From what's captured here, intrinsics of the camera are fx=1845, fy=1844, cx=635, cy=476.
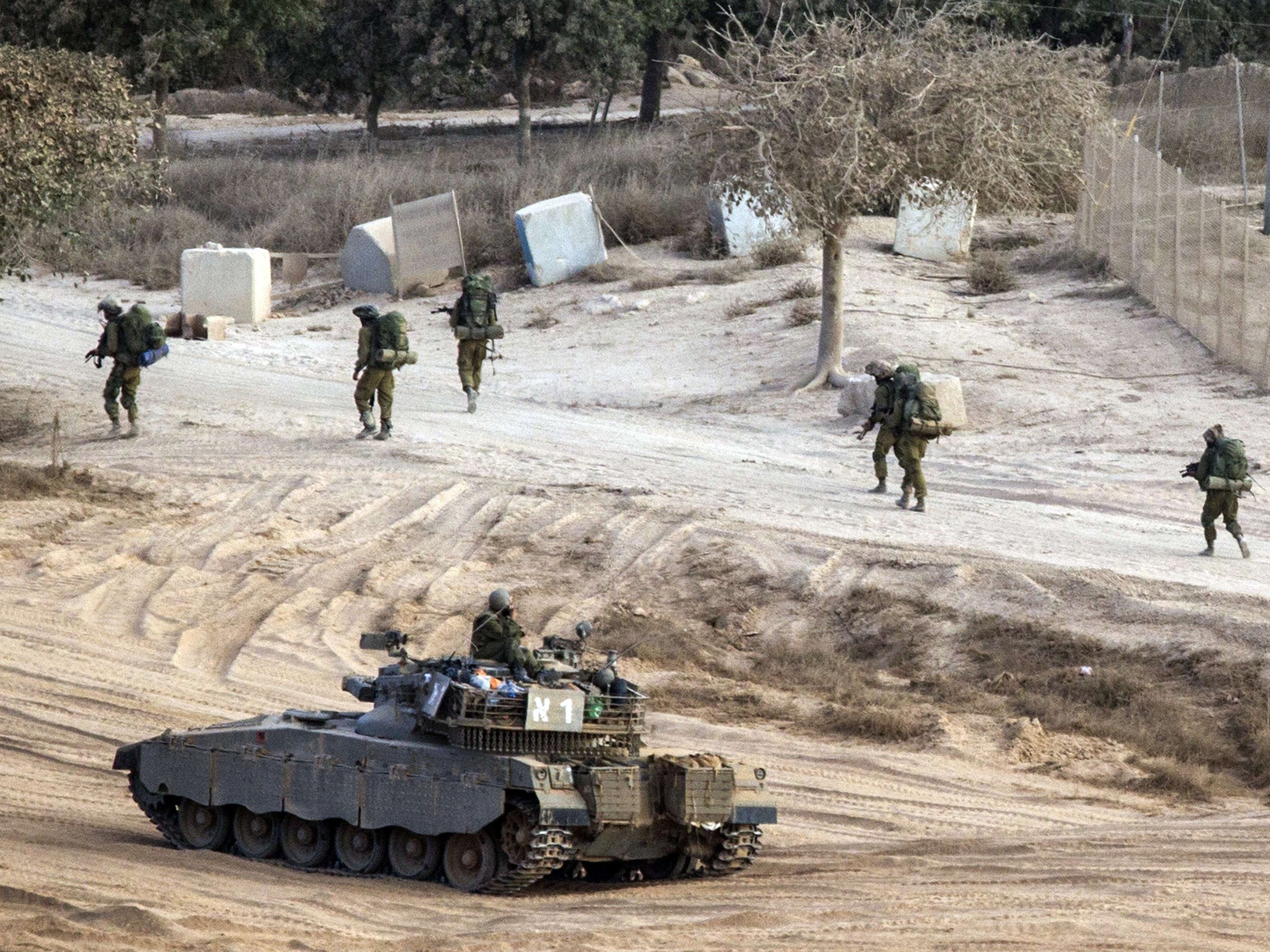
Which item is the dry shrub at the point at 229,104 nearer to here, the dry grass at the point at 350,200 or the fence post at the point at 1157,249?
the dry grass at the point at 350,200

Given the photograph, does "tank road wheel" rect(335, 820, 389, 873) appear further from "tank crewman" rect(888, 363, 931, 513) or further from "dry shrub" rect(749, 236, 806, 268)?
"dry shrub" rect(749, 236, 806, 268)

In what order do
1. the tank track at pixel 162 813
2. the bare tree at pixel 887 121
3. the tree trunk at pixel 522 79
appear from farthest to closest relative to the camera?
Answer: the tree trunk at pixel 522 79 < the bare tree at pixel 887 121 < the tank track at pixel 162 813

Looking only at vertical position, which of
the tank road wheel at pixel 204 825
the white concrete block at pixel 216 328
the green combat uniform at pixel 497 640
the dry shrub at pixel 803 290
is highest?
the dry shrub at pixel 803 290

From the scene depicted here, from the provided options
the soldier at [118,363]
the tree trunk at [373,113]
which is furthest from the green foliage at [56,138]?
the tree trunk at [373,113]

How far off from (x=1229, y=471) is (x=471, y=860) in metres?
9.40

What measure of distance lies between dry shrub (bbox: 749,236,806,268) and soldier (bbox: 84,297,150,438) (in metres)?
12.7

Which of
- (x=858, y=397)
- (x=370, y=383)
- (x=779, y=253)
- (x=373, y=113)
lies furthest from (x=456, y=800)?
(x=373, y=113)

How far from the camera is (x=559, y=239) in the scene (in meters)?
32.9

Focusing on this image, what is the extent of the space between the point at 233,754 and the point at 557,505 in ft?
26.3

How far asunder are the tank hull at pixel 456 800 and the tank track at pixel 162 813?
46mm

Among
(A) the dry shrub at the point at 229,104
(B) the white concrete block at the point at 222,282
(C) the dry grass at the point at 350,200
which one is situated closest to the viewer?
(B) the white concrete block at the point at 222,282

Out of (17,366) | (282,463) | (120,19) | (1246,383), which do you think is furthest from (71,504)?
(120,19)

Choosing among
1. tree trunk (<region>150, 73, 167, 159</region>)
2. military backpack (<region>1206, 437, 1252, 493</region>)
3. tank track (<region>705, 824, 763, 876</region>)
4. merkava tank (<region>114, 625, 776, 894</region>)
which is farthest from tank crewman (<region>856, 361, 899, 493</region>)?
tree trunk (<region>150, 73, 167, 159</region>)

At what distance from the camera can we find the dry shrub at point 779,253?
1258 inches
